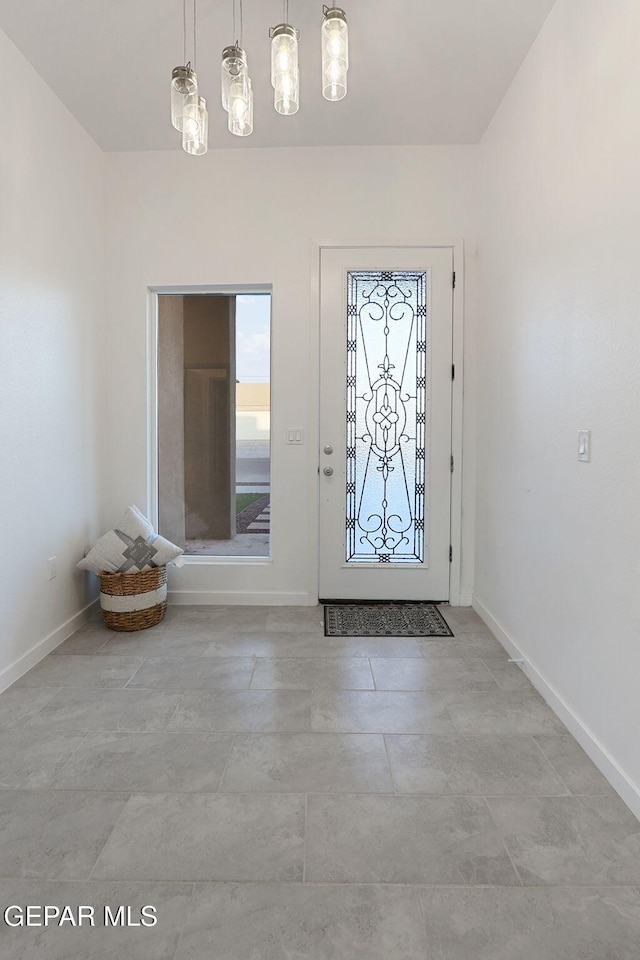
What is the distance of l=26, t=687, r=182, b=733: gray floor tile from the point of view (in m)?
2.10

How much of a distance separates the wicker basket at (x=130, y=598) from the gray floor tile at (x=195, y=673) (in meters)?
0.34

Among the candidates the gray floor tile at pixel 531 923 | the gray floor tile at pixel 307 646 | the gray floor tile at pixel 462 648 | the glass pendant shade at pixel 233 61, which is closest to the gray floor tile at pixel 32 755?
the gray floor tile at pixel 307 646

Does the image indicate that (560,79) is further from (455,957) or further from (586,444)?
(455,957)

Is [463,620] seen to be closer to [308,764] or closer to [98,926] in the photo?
[308,764]

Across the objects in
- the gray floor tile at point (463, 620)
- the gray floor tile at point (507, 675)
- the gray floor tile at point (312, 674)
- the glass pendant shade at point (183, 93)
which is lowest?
the gray floor tile at point (312, 674)

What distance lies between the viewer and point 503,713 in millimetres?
Answer: 2186

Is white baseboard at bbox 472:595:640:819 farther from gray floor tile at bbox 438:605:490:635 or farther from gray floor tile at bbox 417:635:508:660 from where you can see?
gray floor tile at bbox 438:605:490:635

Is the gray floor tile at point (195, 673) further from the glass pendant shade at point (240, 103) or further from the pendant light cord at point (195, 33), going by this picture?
the pendant light cord at point (195, 33)

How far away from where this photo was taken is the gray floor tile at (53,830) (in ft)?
4.68

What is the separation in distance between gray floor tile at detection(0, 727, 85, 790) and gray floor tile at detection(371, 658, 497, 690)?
49.1 inches

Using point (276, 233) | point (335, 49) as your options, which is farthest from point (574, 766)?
point (276, 233)

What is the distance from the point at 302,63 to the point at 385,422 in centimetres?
190

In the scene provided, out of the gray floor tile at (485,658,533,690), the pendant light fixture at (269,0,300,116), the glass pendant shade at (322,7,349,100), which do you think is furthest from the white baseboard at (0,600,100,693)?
the glass pendant shade at (322,7,349,100)

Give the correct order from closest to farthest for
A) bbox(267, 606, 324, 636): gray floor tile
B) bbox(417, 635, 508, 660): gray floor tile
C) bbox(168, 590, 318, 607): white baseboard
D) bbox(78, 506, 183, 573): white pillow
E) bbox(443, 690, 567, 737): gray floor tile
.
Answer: bbox(443, 690, 567, 737): gray floor tile, bbox(417, 635, 508, 660): gray floor tile, bbox(78, 506, 183, 573): white pillow, bbox(267, 606, 324, 636): gray floor tile, bbox(168, 590, 318, 607): white baseboard
